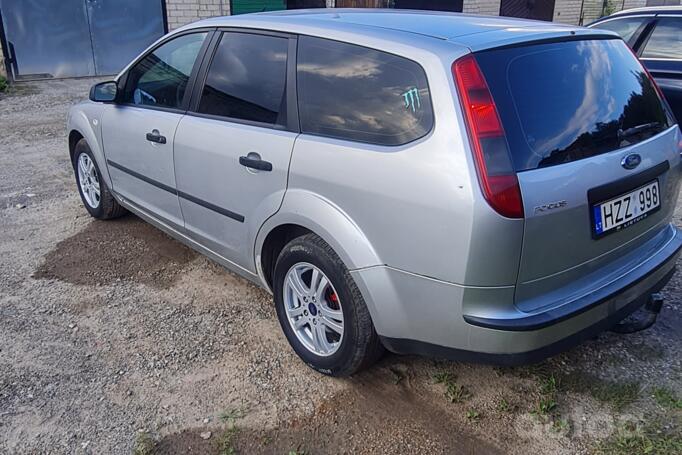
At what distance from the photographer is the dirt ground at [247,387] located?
251 cm

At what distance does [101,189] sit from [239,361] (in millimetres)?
2371

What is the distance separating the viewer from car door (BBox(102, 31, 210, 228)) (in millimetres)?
3561

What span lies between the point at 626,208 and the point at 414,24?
125cm

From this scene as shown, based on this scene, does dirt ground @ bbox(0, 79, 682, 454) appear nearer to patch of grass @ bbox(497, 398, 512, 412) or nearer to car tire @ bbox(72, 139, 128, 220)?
patch of grass @ bbox(497, 398, 512, 412)

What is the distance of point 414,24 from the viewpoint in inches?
106

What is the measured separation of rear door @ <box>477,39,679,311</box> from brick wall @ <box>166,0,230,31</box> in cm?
1052

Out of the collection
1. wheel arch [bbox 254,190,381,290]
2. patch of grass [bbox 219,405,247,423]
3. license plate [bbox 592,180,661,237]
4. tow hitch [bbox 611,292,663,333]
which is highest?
license plate [bbox 592,180,661,237]

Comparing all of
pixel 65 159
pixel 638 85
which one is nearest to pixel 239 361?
pixel 638 85

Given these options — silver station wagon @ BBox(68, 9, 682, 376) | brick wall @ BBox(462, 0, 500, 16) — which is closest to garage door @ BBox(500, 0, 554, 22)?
brick wall @ BBox(462, 0, 500, 16)

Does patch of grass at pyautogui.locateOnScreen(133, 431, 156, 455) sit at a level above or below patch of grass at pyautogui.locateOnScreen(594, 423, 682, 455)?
below

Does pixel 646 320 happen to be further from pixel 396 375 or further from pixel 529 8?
pixel 529 8

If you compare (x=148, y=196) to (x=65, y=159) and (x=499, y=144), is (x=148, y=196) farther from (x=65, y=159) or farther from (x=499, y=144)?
(x=65, y=159)

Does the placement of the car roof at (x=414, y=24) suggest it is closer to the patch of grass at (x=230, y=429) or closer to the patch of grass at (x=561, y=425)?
the patch of grass at (x=561, y=425)

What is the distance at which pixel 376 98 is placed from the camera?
247 centimetres
